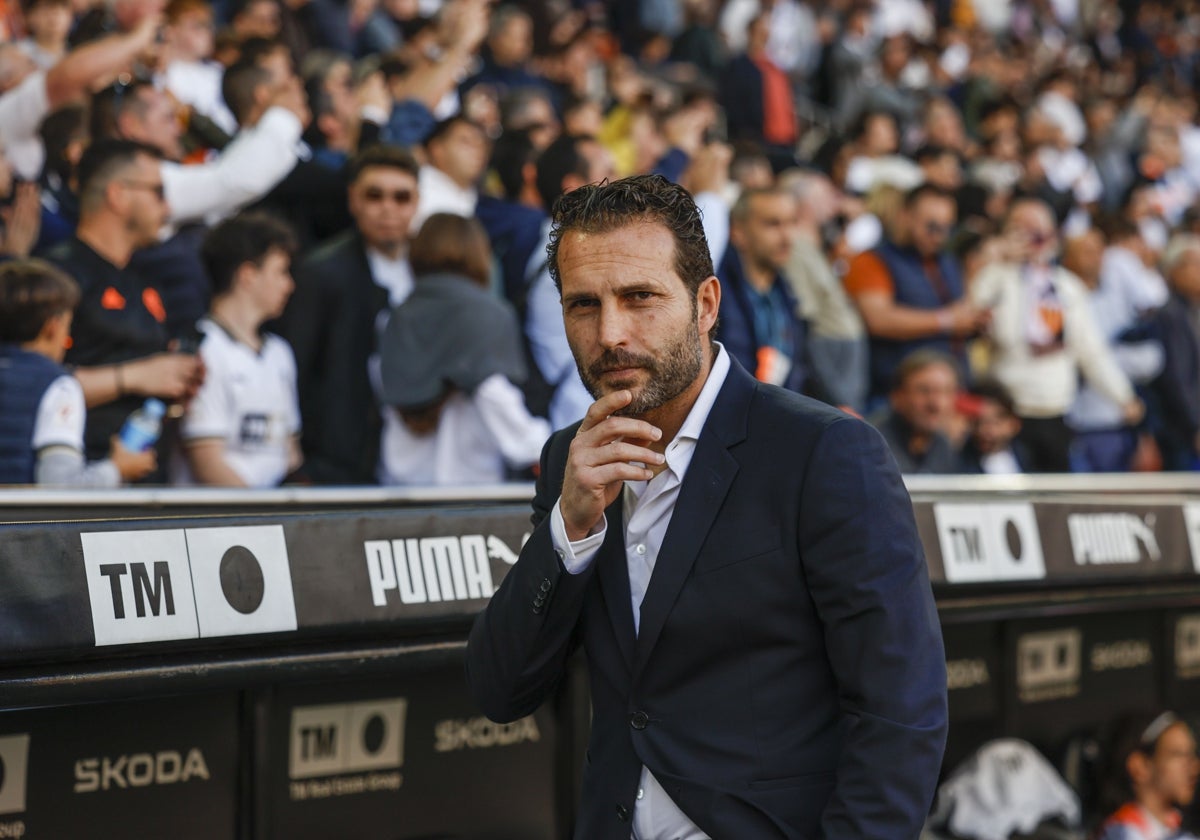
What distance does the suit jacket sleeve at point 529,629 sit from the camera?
7.71 ft

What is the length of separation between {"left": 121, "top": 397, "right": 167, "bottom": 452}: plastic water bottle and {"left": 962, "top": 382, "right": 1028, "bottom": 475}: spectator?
4280mm

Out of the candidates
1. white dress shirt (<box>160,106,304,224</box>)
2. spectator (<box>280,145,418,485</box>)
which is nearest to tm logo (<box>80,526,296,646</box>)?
spectator (<box>280,145,418,485</box>)

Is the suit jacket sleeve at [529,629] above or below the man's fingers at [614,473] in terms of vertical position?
below

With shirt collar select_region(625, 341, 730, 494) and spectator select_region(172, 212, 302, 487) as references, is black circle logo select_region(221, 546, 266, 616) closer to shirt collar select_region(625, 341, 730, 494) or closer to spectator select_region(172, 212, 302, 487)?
shirt collar select_region(625, 341, 730, 494)

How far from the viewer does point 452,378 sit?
5094 millimetres

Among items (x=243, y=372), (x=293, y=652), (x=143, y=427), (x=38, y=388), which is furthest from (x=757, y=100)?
(x=293, y=652)

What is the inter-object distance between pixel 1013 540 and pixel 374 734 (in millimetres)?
2071

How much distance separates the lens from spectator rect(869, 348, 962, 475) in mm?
7066

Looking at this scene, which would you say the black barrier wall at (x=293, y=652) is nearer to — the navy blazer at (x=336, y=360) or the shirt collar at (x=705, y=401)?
the shirt collar at (x=705, y=401)

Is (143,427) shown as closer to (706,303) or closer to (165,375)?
(165,375)

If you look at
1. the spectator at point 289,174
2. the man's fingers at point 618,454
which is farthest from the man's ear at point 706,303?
A: the spectator at point 289,174

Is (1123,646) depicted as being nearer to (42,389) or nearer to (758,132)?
(42,389)

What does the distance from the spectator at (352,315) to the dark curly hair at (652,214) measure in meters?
3.19

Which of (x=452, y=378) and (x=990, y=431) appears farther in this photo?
(x=990, y=431)
